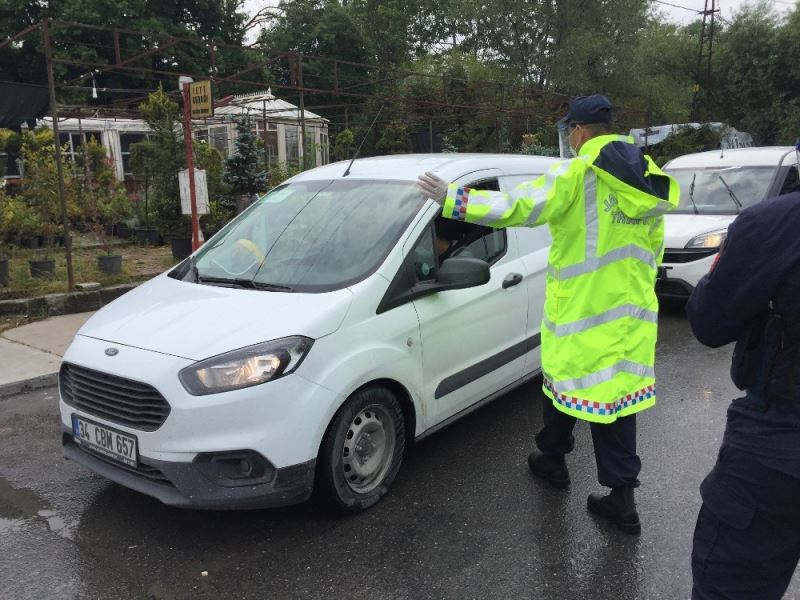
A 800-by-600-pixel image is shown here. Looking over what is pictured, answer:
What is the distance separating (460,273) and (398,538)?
1368mm

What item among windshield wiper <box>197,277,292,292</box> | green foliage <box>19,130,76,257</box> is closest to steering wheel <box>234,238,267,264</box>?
windshield wiper <box>197,277,292,292</box>

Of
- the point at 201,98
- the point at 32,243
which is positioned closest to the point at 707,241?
the point at 201,98

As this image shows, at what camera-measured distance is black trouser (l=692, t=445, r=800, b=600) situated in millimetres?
1695

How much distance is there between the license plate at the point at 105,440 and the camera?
2959 millimetres

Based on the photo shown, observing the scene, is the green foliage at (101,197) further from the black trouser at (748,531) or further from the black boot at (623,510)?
the black trouser at (748,531)

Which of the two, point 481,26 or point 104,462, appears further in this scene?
point 481,26

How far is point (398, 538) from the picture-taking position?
3.09m

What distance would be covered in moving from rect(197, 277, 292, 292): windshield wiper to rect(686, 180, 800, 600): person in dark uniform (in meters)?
2.15

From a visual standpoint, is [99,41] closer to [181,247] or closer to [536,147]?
[536,147]

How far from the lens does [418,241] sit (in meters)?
3.55

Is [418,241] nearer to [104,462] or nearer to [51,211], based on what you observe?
[104,462]

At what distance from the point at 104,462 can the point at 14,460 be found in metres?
1.41

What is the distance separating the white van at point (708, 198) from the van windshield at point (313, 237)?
4356 millimetres

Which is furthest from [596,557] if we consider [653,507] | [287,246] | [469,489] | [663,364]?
[663,364]
